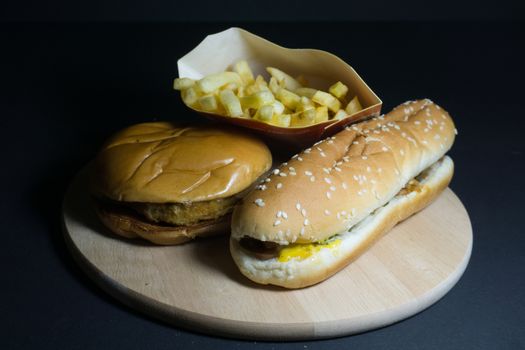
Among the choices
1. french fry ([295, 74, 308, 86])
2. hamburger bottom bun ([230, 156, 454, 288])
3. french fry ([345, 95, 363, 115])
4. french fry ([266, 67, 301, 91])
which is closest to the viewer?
hamburger bottom bun ([230, 156, 454, 288])

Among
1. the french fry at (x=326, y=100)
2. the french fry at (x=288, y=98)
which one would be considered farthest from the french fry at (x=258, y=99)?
the french fry at (x=326, y=100)

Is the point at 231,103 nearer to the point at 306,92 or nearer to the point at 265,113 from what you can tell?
the point at 265,113

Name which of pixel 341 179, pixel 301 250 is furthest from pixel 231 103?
pixel 301 250

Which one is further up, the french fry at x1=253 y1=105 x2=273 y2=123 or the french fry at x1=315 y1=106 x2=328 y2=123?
the french fry at x1=253 y1=105 x2=273 y2=123

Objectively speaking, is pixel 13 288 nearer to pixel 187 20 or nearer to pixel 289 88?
pixel 289 88

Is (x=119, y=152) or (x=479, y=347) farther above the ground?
(x=119, y=152)

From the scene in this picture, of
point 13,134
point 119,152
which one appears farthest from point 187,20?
point 119,152

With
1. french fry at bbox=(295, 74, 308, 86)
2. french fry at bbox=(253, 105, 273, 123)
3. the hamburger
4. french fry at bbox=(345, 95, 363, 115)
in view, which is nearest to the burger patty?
the hamburger

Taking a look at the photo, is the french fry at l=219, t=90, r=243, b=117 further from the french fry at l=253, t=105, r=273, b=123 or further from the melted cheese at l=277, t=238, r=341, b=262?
the melted cheese at l=277, t=238, r=341, b=262
